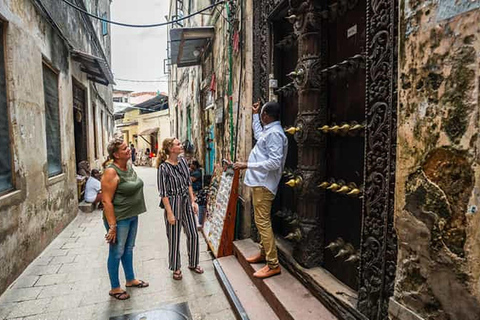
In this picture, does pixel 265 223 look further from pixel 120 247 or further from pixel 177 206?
pixel 120 247

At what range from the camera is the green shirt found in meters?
2.94

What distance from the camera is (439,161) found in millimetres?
1048

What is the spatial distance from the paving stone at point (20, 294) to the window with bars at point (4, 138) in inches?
45.5

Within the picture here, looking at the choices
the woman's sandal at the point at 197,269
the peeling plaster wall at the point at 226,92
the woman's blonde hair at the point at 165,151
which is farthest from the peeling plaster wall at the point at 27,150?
the peeling plaster wall at the point at 226,92

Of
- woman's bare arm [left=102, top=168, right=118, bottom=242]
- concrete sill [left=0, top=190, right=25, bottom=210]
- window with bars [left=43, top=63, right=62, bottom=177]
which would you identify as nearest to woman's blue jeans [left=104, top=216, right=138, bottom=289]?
woman's bare arm [left=102, top=168, right=118, bottom=242]

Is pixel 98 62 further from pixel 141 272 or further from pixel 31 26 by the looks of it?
pixel 141 272

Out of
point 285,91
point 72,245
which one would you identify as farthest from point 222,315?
point 72,245

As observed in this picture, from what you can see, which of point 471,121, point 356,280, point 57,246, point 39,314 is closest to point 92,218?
point 57,246

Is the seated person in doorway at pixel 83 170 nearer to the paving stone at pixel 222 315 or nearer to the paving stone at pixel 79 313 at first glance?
the paving stone at pixel 79 313

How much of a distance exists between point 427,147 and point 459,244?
1.17 feet

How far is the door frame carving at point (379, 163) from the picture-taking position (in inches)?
64.4

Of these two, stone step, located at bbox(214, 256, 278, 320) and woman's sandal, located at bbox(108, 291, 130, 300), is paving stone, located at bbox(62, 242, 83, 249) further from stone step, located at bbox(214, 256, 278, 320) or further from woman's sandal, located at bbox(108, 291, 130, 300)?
stone step, located at bbox(214, 256, 278, 320)

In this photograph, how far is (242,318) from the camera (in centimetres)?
252

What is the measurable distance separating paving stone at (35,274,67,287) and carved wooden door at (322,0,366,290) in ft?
10.4
